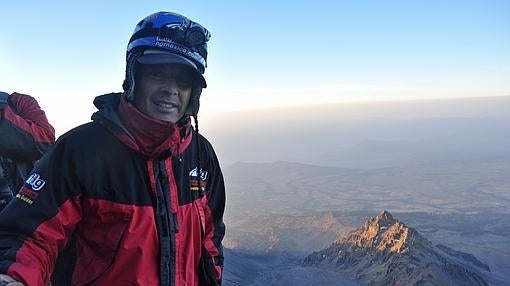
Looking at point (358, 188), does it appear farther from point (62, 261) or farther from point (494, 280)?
point (62, 261)

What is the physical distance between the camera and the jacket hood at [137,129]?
3135 millimetres

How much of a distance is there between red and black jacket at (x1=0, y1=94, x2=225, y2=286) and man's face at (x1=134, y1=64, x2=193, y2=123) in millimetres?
136

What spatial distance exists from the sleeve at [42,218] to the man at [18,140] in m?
1.87

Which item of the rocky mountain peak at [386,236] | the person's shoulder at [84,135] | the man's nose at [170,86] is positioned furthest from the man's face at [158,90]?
the rocky mountain peak at [386,236]

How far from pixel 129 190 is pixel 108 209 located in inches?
6.3

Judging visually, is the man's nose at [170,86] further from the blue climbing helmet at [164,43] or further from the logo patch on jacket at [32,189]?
the logo patch on jacket at [32,189]

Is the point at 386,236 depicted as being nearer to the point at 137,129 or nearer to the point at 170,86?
the point at 170,86

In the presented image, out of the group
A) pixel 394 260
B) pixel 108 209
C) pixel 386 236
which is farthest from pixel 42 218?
pixel 386 236

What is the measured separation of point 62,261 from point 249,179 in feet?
543

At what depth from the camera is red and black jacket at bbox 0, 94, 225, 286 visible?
285 cm

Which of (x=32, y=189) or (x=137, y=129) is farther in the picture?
(x=137, y=129)

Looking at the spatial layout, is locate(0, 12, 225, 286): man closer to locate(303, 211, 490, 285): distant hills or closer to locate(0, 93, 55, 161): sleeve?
locate(0, 93, 55, 161): sleeve

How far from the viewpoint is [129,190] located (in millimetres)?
3080

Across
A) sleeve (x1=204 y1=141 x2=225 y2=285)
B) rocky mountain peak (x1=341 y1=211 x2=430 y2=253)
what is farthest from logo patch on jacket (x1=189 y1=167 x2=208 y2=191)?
rocky mountain peak (x1=341 y1=211 x2=430 y2=253)
